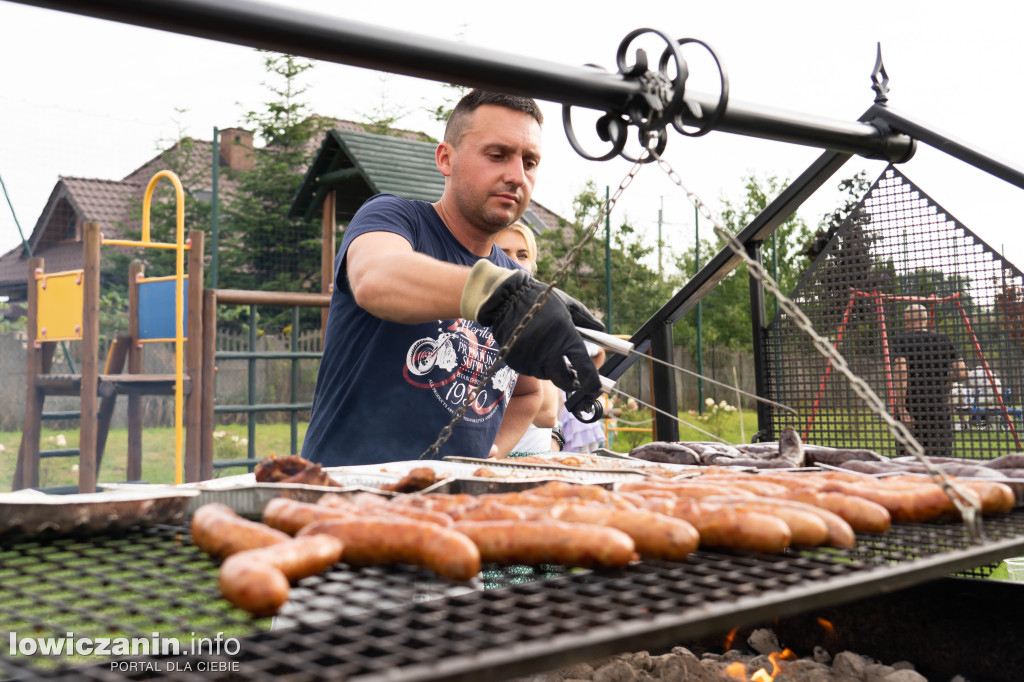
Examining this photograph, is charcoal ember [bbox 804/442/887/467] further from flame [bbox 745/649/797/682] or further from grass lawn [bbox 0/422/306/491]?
grass lawn [bbox 0/422/306/491]

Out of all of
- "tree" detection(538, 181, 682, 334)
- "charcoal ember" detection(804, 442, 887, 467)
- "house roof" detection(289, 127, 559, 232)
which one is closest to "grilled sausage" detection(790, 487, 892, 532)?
"charcoal ember" detection(804, 442, 887, 467)

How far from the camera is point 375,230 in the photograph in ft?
9.69

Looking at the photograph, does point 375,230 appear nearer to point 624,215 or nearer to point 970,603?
point 970,603

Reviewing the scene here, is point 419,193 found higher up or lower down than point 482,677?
higher up

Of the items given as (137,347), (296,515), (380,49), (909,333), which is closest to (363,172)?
(137,347)

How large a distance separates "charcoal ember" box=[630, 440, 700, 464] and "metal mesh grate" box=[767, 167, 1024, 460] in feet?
3.26

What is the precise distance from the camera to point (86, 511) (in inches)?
56.6

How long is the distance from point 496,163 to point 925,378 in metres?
1.88

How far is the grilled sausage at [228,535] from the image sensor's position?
1.21 m

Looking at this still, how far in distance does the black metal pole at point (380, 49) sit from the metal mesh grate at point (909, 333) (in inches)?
59.0

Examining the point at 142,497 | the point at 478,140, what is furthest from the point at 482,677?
the point at 478,140

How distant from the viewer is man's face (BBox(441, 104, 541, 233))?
310 centimetres

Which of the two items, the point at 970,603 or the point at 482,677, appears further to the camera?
the point at 970,603

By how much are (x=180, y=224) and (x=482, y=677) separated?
313 inches
